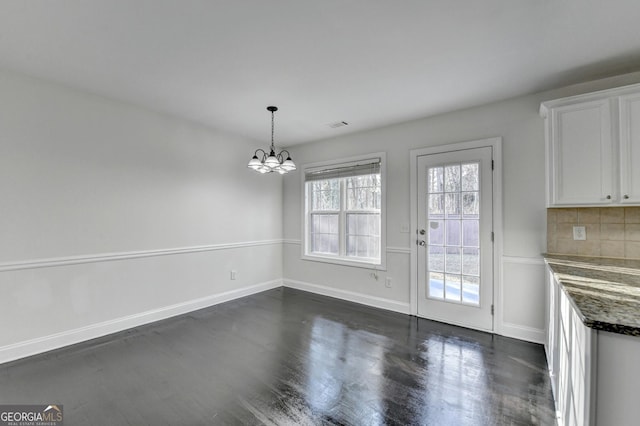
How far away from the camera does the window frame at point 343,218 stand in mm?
4051

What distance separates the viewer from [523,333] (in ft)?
9.84

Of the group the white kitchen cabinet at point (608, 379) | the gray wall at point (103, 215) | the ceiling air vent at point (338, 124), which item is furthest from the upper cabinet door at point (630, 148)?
the gray wall at point (103, 215)

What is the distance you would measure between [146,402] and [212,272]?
2.23 m

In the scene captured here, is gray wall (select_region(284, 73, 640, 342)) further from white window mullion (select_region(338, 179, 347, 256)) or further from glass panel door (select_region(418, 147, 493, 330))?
white window mullion (select_region(338, 179, 347, 256))

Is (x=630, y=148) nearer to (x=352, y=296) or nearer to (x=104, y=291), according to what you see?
(x=352, y=296)

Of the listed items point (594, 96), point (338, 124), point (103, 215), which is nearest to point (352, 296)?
point (338, 124)

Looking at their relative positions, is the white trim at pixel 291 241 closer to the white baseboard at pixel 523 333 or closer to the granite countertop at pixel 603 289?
the white baseboard at pixel 523 333

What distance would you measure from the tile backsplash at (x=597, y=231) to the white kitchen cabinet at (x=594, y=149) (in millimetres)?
348

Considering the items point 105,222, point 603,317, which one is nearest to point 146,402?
point 105,222

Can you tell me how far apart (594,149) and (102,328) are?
5048 mm

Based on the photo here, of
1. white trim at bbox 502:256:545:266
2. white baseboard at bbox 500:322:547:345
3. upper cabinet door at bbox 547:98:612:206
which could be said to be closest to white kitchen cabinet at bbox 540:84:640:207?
upper cabinet door at bbox 547:98:612:206

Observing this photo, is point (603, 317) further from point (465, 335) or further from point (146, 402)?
point (146, 402)

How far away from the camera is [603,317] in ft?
3.52

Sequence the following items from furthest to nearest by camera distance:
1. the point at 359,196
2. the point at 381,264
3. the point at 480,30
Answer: the point at 359,196, the point at 381,264, the point at 480,30
